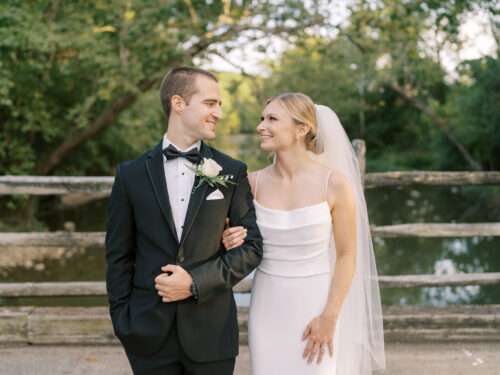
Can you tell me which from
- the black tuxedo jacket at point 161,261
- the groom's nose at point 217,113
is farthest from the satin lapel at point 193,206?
the groom's nose at point 217,113

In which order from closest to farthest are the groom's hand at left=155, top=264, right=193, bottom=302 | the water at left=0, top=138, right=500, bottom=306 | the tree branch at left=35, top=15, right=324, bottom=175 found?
the groom's hand at left=155, top=264, right=193, bottom=302
the water at left=0, top=138, right=500, bottom=306
the tree branch at left=35, top=15, right=324, bottom=175

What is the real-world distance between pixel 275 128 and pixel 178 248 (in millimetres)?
766

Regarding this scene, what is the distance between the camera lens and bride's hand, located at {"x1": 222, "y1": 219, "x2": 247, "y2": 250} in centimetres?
245

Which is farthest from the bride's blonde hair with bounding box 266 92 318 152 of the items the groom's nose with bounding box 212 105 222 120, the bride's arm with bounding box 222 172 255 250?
the bride's arm with bounding box 222 172 255 250

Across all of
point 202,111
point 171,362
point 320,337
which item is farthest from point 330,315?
point 202,111

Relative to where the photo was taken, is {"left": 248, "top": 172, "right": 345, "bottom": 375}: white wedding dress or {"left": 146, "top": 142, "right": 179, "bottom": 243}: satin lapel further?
{"left": 248, "top": 172, "right": 345, "bottom": 375}: white wedding dress

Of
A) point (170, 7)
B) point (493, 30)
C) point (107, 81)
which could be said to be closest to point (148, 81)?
point (107, 81)

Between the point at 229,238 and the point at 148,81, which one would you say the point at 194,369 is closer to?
the point at 229,238

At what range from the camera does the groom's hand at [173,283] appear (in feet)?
7.50

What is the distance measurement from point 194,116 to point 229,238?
0.55 m

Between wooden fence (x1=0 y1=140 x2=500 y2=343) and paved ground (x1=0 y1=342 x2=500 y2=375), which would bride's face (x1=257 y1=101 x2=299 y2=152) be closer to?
wooden fence (x1=0 y1=140 x2=500 y2=343)

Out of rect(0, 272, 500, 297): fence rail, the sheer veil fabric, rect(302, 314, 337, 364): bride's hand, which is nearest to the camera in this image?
rect(302, 314, 337, 364): bride's hand

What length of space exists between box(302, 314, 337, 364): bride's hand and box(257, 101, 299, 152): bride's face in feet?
2.80

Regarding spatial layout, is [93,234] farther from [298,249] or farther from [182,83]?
[182,83]
